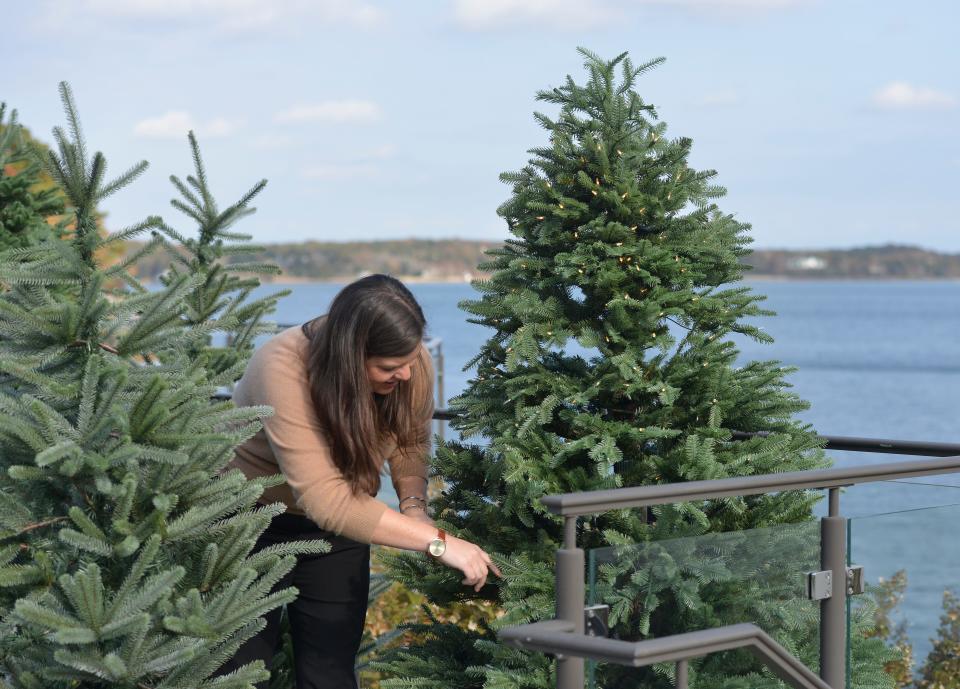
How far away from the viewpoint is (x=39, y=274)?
2.93 m

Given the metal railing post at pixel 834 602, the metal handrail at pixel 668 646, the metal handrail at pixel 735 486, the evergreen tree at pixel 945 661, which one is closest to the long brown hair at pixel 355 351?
the metal handrail at pixel 735 486

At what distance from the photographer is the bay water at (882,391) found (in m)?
3.63

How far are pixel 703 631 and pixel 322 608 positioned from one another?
1.40 meters

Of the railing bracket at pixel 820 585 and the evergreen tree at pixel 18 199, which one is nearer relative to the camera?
the railing bracket at pixel 820 585

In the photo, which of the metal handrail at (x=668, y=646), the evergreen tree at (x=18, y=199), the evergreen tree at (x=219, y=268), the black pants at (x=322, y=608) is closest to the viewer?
the metal handrail at (x=668, y=646)

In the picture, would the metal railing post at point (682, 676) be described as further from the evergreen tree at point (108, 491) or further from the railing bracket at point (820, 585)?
the evergreen tree at point (108, 491)

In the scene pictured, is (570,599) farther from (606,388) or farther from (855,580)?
(855,580)

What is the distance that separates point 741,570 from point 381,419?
1.12 m

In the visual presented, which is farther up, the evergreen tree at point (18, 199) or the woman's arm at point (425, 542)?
the evergreen tree at point (18, 199)

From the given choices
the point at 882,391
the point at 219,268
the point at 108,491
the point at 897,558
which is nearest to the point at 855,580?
the point at 897,558

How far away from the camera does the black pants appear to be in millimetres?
3525

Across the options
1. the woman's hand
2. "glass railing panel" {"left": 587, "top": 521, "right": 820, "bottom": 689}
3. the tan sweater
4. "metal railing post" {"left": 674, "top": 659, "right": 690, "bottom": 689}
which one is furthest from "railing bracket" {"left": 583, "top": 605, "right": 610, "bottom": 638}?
the tan sweater

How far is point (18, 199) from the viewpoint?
20.4 feet

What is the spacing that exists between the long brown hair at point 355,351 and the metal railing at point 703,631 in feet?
2.25
